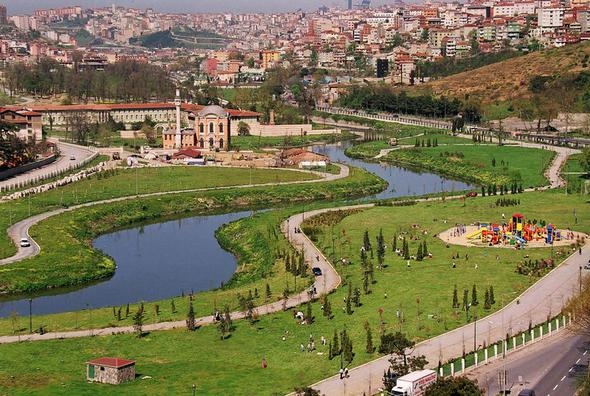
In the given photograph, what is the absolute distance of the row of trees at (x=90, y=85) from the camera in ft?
327

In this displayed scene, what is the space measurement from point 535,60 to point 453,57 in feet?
74.2

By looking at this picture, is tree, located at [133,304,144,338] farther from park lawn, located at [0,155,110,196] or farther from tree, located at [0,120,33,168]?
tree, located at [0,120,33,168]

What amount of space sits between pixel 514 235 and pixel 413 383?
17138mm

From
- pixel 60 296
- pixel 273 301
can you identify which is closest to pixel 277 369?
pixel 273 301

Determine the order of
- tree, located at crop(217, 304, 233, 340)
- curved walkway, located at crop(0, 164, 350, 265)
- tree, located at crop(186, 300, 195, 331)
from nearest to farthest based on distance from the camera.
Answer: tree, located at crop(217, 304, 233, 340)
tree, located at crop(186, 300, 195, 331)
curved walkway, located at crop(0, 164, 350, 265)

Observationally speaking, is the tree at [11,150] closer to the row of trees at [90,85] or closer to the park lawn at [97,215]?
the park lawn at [97,215]

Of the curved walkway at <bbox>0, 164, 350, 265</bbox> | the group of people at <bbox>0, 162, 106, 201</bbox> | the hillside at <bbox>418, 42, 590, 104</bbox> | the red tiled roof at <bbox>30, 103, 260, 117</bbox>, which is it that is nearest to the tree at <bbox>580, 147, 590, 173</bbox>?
the curved walkway at <bbox>0, 164, 350, 265</bbox>

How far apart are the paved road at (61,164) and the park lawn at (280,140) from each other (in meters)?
10.0

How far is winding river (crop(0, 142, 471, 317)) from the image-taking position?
32750 millimetres

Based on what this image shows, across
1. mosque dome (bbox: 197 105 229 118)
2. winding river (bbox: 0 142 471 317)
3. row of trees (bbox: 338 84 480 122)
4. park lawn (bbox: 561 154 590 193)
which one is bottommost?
winding river (bbox: 0 142 471 317)

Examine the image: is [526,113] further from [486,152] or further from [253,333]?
[253,333]

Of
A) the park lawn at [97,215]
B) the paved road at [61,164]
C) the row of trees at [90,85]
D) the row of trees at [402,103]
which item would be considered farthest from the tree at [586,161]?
the row of trees at [90,85]

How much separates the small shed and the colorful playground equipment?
640 inches

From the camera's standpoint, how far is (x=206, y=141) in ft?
235
